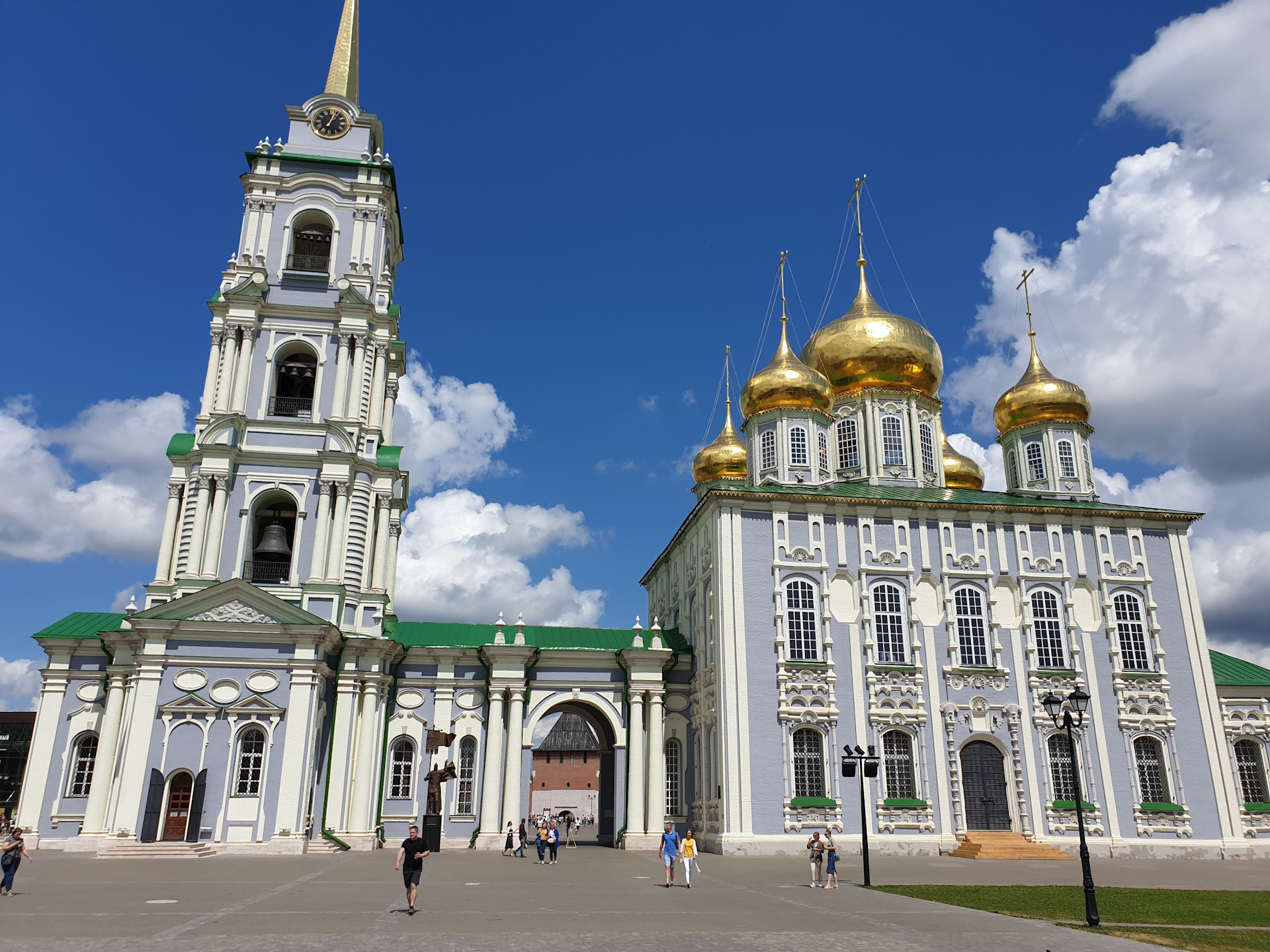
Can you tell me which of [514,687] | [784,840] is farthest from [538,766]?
[784,840]

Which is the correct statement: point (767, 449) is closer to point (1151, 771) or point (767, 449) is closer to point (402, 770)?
point (1151, 771)

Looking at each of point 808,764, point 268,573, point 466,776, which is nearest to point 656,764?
point 808,764

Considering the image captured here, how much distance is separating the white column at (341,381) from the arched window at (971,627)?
2213 centimetres

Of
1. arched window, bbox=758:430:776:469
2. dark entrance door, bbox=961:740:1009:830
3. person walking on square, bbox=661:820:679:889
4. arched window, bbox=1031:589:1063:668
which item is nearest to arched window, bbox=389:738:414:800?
person walking on square, bbox=661:820:679:889

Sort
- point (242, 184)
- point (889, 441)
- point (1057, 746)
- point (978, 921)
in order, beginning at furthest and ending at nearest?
1. point (889, 441)
2. point (242, 184)
3. point (1057, 746)
4. point (978, 921)

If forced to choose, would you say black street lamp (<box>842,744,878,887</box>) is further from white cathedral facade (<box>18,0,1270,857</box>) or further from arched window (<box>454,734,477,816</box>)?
arched window (<box>454,734,477,816</box>)

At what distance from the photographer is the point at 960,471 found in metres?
42.9

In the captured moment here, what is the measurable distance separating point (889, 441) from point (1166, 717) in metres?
13.5

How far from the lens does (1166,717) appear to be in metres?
31.8

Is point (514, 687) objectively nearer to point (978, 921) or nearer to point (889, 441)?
point (889, 441)

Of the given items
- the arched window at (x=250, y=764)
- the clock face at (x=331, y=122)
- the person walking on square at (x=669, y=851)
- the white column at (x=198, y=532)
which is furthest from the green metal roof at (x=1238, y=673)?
the clock face at (x=331, y=122)

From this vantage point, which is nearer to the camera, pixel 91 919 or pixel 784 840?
pixel 91 919

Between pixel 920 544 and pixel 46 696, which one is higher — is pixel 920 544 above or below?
above

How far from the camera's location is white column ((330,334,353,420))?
108 feet
